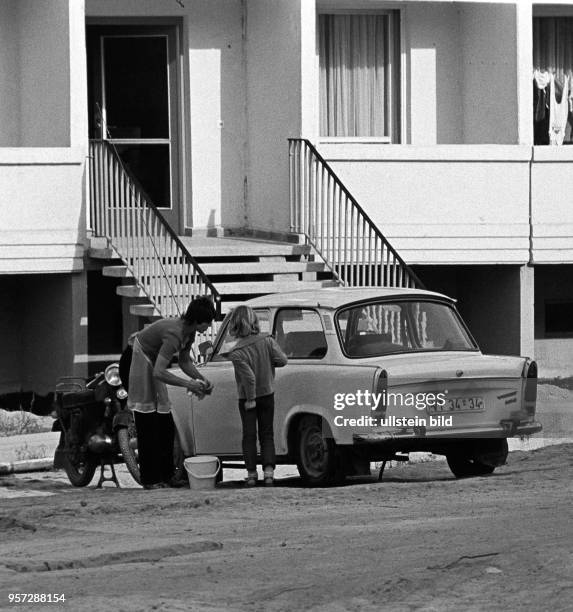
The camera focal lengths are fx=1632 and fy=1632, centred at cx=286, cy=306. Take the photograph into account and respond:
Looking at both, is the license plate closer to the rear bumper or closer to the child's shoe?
the rear bumper

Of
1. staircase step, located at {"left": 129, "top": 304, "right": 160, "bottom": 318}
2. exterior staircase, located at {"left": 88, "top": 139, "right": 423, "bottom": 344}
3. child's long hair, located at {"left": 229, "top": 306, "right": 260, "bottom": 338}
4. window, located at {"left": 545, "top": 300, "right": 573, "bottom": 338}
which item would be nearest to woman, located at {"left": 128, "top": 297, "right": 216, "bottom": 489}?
child's long hair, located at {"left": 229, "top": 306, "right": 260, "bottom": 338}

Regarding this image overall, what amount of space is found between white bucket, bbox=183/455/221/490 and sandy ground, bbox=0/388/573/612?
0.23 meters

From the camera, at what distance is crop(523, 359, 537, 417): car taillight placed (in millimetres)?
12797

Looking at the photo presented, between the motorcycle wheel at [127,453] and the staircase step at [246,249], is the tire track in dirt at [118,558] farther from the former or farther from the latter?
the staircase step at [246,249]

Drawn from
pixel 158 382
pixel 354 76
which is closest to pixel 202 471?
pixel 158 382

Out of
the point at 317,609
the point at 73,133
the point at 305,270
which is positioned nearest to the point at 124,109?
the point at 73,133

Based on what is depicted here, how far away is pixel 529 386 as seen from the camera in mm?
12875

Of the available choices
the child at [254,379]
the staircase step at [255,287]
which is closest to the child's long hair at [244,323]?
the child at [254,379]

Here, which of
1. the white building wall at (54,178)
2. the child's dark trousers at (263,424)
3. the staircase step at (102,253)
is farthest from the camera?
the white building wall at (54,178)

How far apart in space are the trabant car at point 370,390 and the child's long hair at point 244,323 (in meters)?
0.49

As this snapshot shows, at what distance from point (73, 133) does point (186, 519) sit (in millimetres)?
9077

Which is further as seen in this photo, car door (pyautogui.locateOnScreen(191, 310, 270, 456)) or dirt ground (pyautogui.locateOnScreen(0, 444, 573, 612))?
car door (pyautogui.locateOnScreen(191, 310, 270, 456))

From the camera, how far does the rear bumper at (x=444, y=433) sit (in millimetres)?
12148

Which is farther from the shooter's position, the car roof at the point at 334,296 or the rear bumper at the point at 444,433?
the car roof at the point at 334,296
